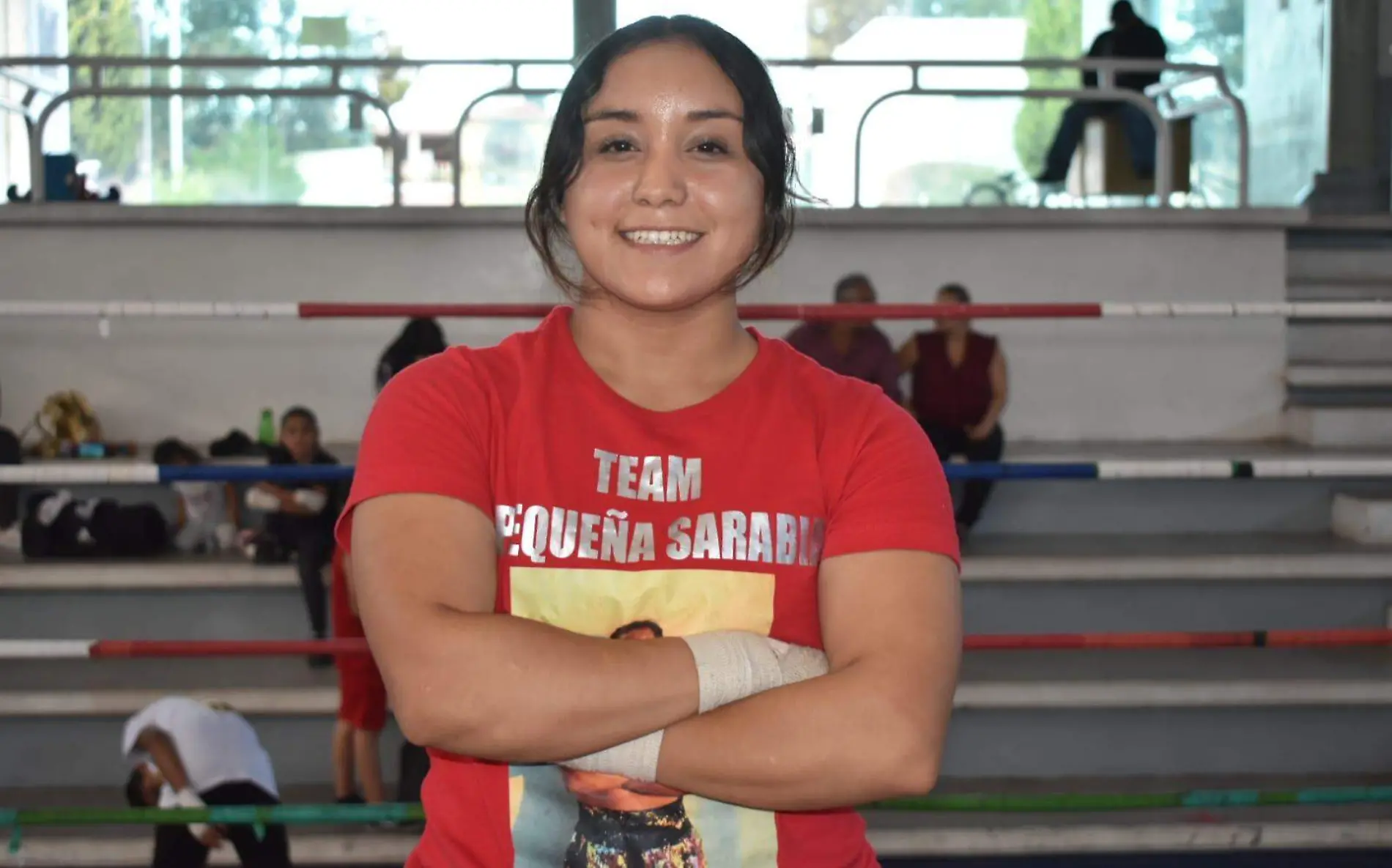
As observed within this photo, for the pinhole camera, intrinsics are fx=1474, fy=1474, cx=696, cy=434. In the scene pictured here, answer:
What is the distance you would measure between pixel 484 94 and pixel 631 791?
4661 mm

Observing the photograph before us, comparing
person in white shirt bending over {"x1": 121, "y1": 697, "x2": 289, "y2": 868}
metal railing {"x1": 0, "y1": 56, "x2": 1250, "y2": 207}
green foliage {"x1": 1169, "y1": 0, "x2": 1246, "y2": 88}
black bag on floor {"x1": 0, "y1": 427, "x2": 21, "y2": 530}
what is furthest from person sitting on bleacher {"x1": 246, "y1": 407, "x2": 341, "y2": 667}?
green foliage {"x1": 1169, "y1": 0, "x2": 1246, "y2": 88}

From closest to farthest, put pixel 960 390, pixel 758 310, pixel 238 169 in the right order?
pixel 758 310, pixel 960 390, pixel 238 169

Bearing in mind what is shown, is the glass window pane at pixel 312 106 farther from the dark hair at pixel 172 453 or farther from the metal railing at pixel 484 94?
the dark hair at pixel 172 453

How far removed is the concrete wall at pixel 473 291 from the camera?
202 inches

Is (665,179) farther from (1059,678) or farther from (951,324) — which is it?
(951,324)

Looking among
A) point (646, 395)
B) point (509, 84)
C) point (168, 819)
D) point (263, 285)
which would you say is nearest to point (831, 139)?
point (509, 84)

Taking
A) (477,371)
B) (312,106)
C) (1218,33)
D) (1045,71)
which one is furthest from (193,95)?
(1218,33)

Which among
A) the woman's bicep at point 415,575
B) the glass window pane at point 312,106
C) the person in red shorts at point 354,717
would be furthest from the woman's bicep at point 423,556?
the glass window pane at point 312,106

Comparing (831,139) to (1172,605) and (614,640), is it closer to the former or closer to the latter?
(1172,605)

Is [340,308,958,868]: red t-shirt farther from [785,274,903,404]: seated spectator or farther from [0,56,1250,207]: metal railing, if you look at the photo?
[0,56,1250,207]: metal railing

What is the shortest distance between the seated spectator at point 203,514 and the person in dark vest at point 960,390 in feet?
6.94

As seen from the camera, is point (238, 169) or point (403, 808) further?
point (238, 169)

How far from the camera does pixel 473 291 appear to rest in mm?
5250

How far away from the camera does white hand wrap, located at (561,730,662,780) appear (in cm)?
101
